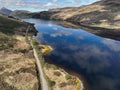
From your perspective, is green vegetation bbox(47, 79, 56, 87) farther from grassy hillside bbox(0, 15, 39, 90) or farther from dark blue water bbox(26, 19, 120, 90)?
dark blue water bbox(26, 19, 120, 90)

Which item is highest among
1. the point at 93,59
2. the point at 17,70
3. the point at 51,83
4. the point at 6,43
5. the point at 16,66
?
the point at 17,70

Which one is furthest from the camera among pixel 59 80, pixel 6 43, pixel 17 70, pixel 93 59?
pixel 6 43

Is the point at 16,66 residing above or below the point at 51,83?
above

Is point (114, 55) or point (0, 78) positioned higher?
point (0, 78)

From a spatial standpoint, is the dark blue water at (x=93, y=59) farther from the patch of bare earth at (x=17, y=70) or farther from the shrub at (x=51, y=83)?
the patch of bare earth at (x=17, y=70)

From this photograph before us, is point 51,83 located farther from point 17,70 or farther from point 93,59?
point 93,59

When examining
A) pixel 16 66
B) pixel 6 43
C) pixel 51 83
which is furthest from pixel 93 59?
pixel 6 43

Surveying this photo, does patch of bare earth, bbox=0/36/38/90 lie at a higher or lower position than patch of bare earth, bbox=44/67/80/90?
higher

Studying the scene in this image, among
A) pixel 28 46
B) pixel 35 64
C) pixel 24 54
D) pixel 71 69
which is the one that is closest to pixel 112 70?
pixel 71 69

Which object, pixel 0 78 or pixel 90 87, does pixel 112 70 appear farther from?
pixel 0 78

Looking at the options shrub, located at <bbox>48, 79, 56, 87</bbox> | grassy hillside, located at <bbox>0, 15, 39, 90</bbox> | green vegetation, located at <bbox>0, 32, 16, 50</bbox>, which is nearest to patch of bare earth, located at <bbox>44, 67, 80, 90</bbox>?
shrub, located at <bbox>48, 79, 56, 87</bbox>

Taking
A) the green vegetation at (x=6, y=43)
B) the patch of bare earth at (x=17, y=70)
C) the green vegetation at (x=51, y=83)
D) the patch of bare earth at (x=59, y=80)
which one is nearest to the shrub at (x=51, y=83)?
the green vegetation at (x=51, y=83)
